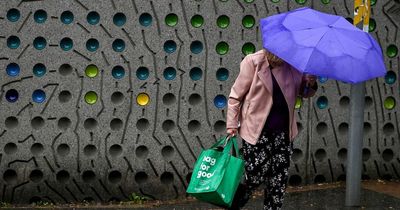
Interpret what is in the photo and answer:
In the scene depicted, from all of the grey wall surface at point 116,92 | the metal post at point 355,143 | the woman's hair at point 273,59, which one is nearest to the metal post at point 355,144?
the metal post at point 355,143

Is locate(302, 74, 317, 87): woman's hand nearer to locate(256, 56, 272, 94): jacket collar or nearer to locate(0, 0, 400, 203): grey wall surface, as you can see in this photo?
locate(256, 56, 272, 94): jacket collar

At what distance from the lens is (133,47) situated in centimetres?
715

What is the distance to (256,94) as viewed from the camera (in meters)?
5.12

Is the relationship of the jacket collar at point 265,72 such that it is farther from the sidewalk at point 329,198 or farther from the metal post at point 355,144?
the sidewalk at point 329,198

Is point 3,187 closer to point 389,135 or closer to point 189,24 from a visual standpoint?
point 189,24

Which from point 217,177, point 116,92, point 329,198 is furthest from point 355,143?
point 116,92

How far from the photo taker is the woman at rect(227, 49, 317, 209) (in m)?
5.12

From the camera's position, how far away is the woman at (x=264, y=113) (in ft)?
16.8

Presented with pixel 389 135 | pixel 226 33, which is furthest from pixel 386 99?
pixel 226 33

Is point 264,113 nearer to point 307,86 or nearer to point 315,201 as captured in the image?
point 307,86

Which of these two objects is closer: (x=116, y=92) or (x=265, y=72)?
(x=265, y=72)

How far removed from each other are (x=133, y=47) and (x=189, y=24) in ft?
2.01

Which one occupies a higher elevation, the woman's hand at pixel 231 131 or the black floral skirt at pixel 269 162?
the woman's hand at pixel 231 131

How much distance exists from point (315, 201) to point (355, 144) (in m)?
0.78
